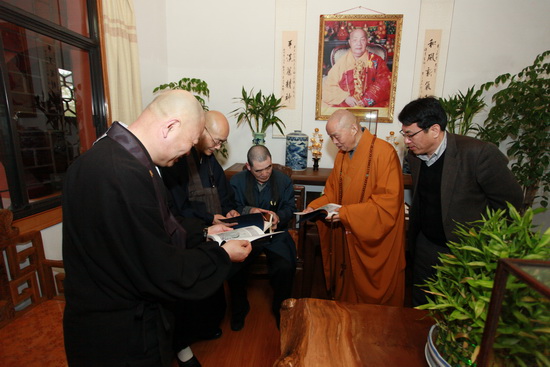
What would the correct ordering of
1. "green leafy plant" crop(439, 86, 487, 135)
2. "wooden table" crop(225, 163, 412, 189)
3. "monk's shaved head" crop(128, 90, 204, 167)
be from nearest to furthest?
"monk's shaved head" crop(128, 90, 204, 167)
"green leafy plant" crop(439, 86, 487, 135)
"wooden table" crop(225, 163, 412, 189)

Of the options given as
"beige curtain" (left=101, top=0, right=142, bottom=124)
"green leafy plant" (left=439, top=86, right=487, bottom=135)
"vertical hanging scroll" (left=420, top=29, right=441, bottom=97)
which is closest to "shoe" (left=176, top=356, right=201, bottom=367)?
"beige curtain" (left=101, top=0, right=142, bottom=124)

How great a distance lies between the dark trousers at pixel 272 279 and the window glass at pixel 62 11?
7.14ft

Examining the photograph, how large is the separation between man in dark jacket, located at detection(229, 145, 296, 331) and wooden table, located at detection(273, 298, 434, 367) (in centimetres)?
89

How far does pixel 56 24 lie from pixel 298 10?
218cm

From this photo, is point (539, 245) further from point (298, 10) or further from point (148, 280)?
point (298, 10)

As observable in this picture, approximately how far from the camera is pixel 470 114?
9.00 ft

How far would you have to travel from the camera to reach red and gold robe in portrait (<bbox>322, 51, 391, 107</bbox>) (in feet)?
10.2

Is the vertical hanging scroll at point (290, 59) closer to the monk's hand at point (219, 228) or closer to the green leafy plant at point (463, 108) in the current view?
the green leafy plant at point (463, 108)

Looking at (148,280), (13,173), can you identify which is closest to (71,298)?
(148,280)

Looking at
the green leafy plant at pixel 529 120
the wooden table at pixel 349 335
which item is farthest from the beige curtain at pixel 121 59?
the green leafy plant at pixel 529 120

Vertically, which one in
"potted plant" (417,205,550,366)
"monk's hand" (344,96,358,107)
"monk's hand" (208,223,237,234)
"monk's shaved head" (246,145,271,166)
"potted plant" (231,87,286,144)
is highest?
"monk's hand" (344,96,358,107)

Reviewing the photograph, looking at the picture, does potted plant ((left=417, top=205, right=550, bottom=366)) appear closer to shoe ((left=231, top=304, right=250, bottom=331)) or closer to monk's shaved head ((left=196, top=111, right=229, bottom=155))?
monk's shaved head ((left=196, top=111, right=229, bottom=155))

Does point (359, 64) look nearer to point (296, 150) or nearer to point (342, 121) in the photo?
point (296, 150)

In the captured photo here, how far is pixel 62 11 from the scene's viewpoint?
86.0 inches
